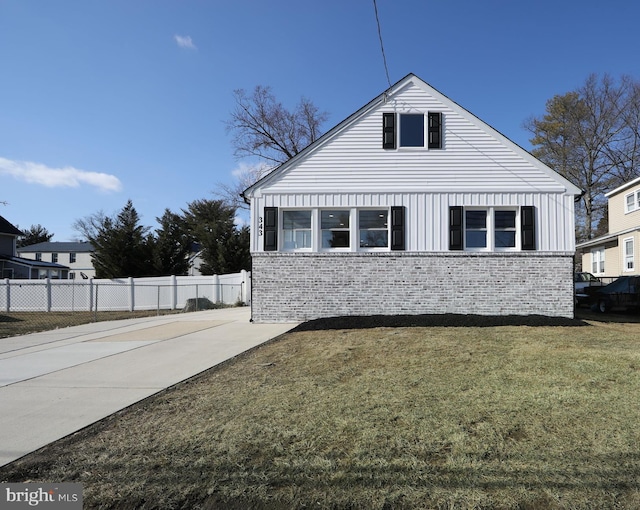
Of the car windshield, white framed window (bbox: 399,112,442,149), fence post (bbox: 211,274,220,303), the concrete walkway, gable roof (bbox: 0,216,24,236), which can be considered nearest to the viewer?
the concrete walkway

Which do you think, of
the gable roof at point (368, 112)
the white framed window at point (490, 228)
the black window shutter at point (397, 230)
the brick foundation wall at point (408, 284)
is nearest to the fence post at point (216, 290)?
the brick foundation wall at point (408, 284)

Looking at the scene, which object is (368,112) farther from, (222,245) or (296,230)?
(222,245)

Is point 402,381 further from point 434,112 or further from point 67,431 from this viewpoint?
point 434,112

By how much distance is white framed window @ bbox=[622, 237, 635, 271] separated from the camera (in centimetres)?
2255

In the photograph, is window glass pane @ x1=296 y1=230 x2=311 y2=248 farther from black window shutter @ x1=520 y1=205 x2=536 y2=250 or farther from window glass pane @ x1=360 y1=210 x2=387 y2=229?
black window shutter @ x1=520 y1=205 x2=536 y2=250

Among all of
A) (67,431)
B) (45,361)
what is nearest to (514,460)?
(67,431)

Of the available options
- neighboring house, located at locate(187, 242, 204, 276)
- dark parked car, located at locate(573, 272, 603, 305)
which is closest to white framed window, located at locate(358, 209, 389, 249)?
dark parked car, located at locate(573, 272, 603, 305)

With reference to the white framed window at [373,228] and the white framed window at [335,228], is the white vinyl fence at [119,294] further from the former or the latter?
the white framed window at [373,228]

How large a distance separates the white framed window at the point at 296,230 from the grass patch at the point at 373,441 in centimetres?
628

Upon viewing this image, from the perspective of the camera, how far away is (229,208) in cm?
3547

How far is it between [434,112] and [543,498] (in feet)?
37.6

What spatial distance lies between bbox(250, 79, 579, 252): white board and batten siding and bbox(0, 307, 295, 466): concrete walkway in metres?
3.74

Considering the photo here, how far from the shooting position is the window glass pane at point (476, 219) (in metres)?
12.2

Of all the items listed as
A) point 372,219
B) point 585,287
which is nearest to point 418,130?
point 372,219
